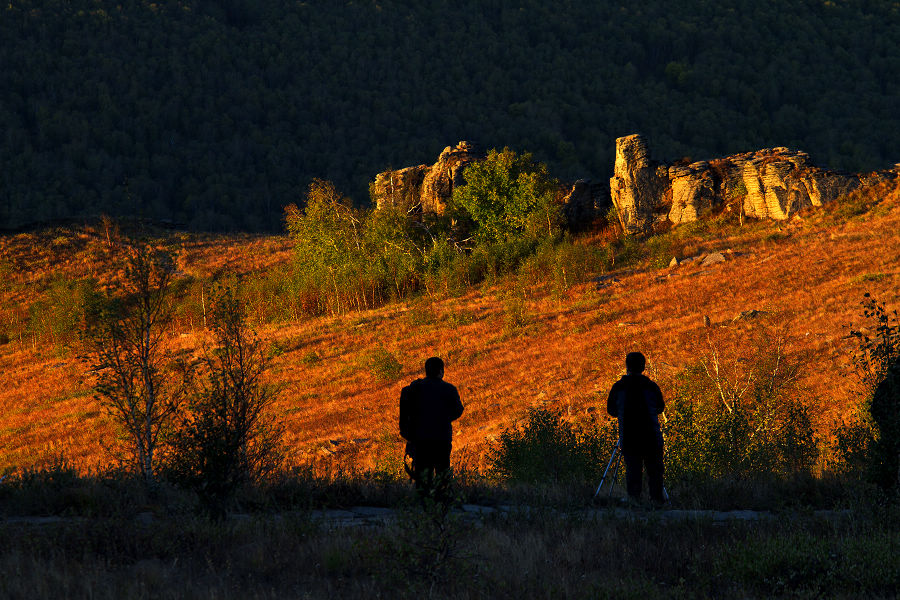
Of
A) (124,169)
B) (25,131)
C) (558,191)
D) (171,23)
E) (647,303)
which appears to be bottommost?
(647,303)

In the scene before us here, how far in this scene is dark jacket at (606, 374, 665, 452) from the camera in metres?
8.80

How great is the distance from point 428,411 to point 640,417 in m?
2.89

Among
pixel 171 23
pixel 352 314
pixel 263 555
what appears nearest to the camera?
pixel 263 555

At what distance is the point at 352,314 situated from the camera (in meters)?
49.3

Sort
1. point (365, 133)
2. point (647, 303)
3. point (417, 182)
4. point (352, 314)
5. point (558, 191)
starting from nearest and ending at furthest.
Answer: point (647, 303) < point (352, 314) < point (558, 191) < point (417, 182) < point (365, 133)

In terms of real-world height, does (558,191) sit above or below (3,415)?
above

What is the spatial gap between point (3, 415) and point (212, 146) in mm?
121050

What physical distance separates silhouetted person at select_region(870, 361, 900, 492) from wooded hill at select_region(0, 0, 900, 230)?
4401 inches

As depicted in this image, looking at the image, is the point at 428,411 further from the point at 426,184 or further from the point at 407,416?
the point at 426,184

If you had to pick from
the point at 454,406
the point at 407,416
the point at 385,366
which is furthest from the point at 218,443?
the point at 385,366

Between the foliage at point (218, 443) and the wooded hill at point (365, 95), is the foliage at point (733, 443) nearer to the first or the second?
the foliage at point (218, 443)

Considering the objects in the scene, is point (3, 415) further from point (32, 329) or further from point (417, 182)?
point (417, 182)

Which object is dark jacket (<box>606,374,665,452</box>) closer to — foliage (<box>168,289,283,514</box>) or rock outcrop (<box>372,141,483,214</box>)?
foliage (<box>168,289,283,514</box>)

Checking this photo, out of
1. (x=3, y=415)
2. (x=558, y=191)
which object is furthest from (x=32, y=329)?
(x=558, y=191)
